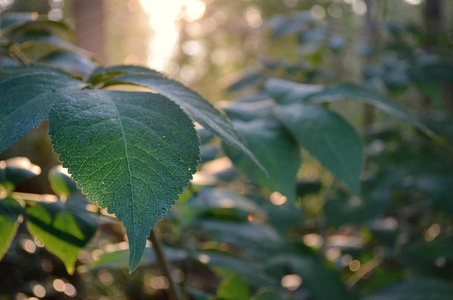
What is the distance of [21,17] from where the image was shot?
3.03 ft

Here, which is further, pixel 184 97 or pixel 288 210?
pixel 288 210

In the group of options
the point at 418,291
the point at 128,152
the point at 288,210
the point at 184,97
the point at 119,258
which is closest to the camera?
the point at 128,152

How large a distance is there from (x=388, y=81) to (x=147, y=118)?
4.14 feet

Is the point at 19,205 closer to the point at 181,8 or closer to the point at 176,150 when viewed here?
the point at 176,150

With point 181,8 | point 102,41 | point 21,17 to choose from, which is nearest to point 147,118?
point 21,17

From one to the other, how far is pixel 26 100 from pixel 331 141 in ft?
1.54

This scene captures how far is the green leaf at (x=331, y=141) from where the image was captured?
2.41 ft

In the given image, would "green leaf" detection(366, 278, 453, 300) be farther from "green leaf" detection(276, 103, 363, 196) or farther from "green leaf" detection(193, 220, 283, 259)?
"green leaf" detection(276, 103, 363, 196)

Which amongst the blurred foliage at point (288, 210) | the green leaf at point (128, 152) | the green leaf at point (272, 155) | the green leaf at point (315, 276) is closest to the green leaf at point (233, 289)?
A: the blurred foliage at point (288, 210)

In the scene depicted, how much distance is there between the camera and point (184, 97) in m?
0.55

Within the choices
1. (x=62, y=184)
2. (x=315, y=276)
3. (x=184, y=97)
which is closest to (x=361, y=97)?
(x=184, y=97)

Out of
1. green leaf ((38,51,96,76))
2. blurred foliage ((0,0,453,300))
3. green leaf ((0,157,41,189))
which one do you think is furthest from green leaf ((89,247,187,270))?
green leaf ((38,51,96,76))

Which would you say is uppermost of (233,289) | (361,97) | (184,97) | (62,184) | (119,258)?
(184,97)

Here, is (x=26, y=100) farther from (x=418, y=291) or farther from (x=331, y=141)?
(x=418, y=291)
